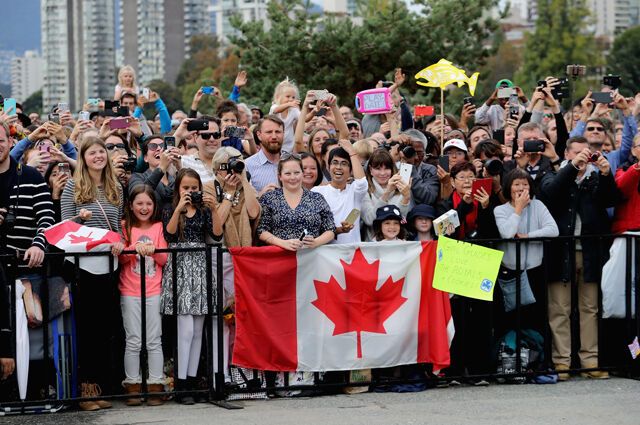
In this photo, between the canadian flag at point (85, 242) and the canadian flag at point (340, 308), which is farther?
the canadian flag at point (340, 308)

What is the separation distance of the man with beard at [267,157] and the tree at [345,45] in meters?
18.7

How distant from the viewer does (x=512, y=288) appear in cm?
1033

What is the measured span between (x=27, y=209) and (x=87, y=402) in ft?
5.29

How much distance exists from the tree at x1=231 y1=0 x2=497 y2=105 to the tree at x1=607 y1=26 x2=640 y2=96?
195 ft

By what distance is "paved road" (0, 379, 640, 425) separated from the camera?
8961 mm

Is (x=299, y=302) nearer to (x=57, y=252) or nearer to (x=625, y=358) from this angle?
(x=57, y=252)

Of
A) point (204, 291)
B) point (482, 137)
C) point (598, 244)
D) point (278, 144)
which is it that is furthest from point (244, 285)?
point (482, 137)

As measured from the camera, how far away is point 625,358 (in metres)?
10.6

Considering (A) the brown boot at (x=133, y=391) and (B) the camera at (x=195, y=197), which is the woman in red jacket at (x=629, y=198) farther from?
(A) the brown boot at (x=133, y=391)

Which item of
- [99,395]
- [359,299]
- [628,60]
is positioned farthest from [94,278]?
[628,60]

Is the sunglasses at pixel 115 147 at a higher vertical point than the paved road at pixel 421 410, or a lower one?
higher

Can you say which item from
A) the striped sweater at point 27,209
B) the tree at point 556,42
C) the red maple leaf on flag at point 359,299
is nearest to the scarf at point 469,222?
the red maple leaf on flag at point 359,299

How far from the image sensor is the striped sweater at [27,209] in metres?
9.36

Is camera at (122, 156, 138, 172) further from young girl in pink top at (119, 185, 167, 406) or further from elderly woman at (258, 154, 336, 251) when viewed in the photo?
elderly woman at (258, 154, 336, 251)
